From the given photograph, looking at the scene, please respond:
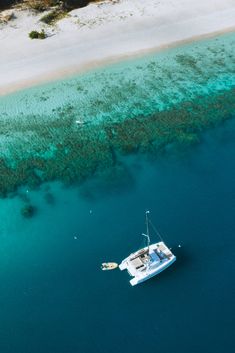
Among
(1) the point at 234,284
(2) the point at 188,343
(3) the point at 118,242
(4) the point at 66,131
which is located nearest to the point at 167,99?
(4) the point at 66,131

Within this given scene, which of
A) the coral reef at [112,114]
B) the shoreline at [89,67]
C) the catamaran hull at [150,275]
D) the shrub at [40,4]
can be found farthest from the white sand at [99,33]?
the catamaran hull at [150,275]

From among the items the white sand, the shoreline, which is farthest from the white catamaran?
the white sand

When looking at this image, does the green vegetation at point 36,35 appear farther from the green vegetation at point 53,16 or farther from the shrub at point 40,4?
the shrub at point 40,4

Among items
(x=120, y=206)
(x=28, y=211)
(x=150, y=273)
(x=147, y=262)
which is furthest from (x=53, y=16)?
(x=150, y=273)

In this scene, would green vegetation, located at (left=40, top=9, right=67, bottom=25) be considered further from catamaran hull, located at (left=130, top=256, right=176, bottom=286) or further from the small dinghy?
catamaran hull, located at (left=130, top=256, right=176, bottom=286)

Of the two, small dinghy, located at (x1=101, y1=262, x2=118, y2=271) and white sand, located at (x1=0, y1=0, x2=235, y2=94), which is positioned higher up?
white sand, located at (x1=0, y1=0, x2=235, y2=94)

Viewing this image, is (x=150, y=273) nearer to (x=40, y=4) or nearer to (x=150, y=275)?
(x=150, y=275)
